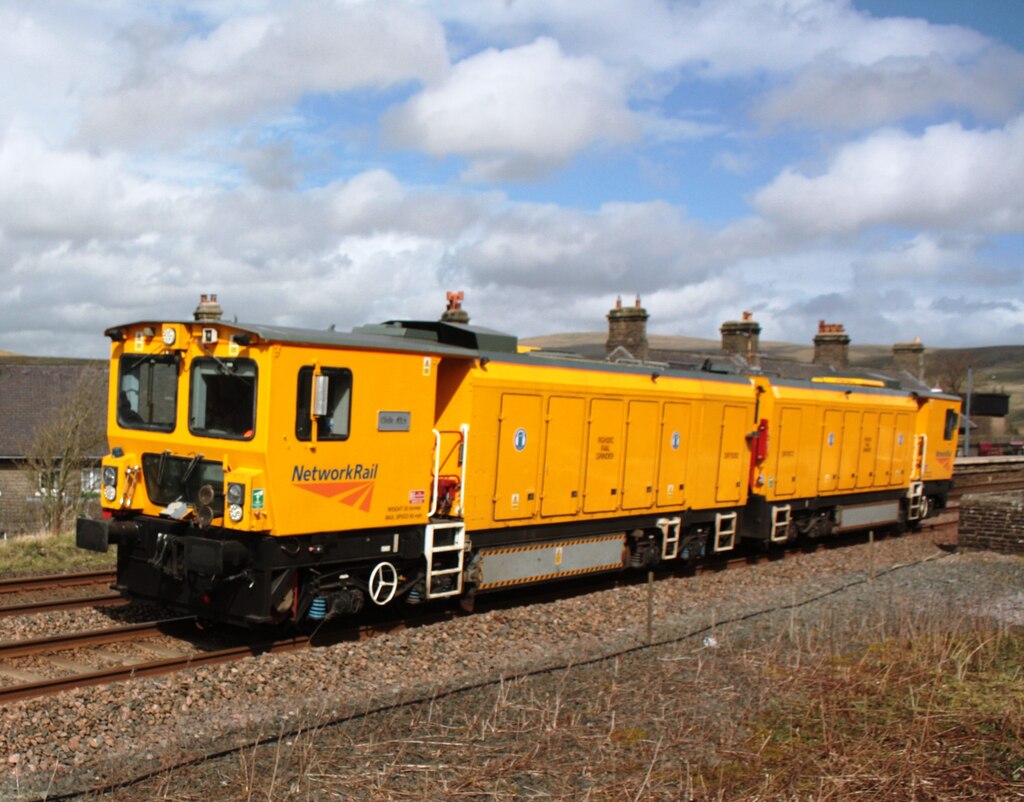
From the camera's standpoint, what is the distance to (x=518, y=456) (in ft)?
40.1

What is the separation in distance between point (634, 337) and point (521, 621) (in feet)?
67.8

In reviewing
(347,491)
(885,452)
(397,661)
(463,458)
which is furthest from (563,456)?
(885,452)

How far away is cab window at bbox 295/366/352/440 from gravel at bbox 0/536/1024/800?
7.29 ft

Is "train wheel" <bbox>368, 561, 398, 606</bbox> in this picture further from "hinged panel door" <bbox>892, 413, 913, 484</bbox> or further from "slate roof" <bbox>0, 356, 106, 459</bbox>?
"slate roof" <bbox>0, 356, 106, 459</bbox>

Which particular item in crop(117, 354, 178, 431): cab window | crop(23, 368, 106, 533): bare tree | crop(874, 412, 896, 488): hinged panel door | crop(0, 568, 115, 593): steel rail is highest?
crop(117, 354, 178, 431): cab window

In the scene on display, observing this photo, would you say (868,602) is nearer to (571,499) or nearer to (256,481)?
(571,499)

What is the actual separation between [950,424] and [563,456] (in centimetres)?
1459

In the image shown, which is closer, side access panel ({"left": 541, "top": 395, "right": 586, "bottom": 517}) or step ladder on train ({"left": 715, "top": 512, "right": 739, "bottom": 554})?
side access panel ({"left": 541, "top": 395, "right": 586, "bottom": 517})

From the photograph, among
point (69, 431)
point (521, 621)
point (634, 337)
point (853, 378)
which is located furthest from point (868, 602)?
point (69, 431)

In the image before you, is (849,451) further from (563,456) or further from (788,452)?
(563,456)

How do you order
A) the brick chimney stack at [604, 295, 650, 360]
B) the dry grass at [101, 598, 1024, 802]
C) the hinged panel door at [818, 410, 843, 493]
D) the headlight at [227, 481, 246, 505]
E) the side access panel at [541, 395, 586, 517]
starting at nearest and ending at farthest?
the dry grass at [101, 598, 1024, 802]
the headlight at [227, 481, 246, 505]
the side access panel at [541, 395, 586, 517]
the hinged panel door at [818, 410, 843, 493]
the brick chimney stack at [604, 295, 650, 360]

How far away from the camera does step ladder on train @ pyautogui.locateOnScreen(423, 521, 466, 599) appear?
11086 mm

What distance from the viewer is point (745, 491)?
16.8 metres

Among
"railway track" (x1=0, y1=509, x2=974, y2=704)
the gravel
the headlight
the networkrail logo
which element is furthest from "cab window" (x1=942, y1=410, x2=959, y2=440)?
the headlight
